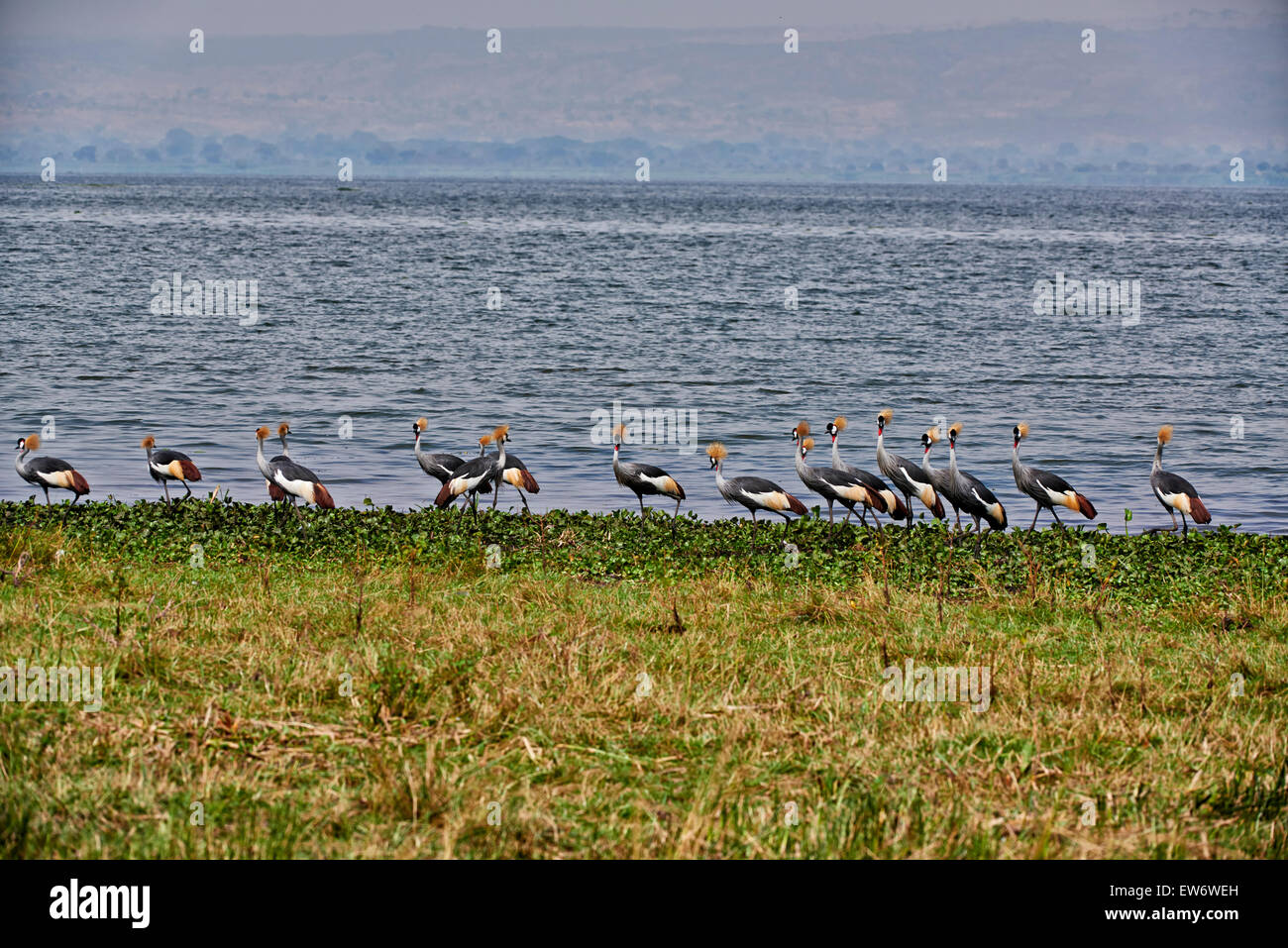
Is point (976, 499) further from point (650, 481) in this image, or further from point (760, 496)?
point (650, 481)

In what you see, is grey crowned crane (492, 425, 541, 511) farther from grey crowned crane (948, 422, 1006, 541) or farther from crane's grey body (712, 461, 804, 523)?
grey crowned crane (948, 422, 1006, 541)

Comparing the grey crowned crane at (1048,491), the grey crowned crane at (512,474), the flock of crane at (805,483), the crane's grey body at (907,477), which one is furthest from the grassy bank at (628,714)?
the grey crowned crane at (512,474)

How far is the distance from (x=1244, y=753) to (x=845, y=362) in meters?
31.5

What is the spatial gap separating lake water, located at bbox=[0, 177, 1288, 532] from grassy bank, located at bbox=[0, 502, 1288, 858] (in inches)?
281

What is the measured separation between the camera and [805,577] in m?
12.3

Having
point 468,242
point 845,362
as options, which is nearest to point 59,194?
point 468,242

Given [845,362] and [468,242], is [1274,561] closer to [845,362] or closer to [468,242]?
[845,362]

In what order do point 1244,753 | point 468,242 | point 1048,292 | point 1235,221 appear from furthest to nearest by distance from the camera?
1. point 1235,221
2. point 468,242
3. point 1048,292
4. point 1244,753

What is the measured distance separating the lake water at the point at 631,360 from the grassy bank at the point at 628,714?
7.13m

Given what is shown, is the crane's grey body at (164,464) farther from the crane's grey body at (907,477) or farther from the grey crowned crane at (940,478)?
the grey crowned crane at (940,478)

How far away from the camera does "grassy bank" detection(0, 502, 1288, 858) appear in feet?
18.8

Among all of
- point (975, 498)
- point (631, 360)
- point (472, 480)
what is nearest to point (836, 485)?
point (975, 498)

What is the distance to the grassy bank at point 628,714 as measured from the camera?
226 inches

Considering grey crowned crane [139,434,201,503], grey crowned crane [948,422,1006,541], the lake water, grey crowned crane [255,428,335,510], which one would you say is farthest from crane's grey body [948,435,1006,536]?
grey crowned crane [139,434,201,503]
